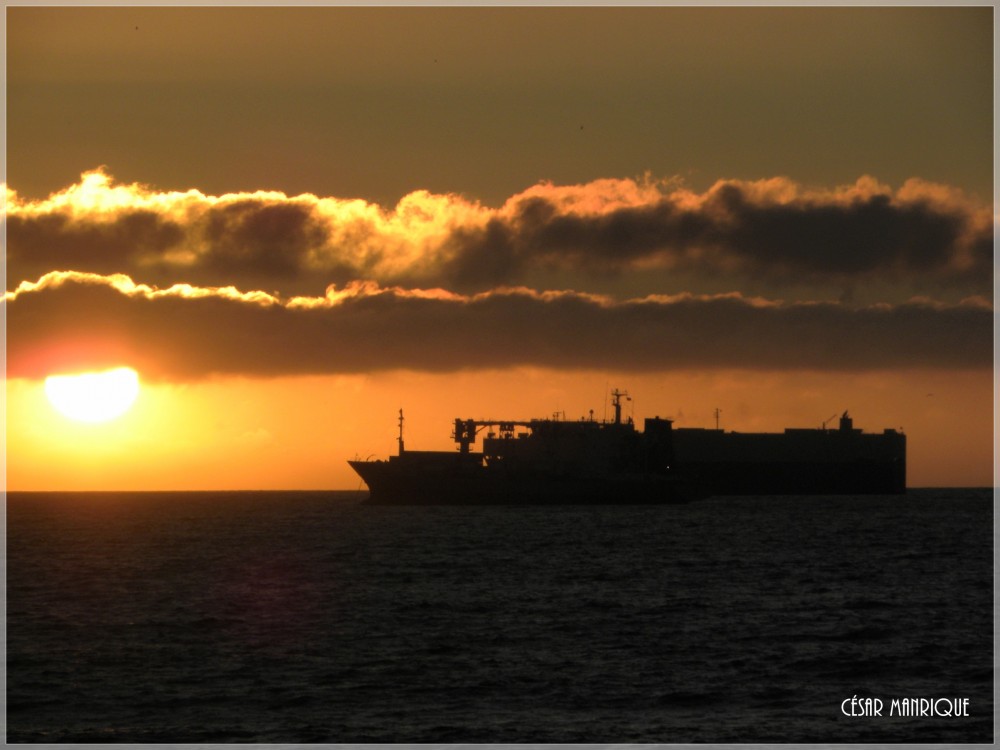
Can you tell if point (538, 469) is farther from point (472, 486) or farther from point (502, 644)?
point (502, 644)

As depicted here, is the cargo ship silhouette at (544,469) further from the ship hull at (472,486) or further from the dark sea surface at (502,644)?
the dark sea surface at (502,644)

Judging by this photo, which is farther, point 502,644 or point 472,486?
point 472,486

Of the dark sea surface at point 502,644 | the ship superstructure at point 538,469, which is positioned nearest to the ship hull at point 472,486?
the ship superstructure at point 538,469

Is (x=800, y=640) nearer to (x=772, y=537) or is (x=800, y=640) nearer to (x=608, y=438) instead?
(x=772, y=537)

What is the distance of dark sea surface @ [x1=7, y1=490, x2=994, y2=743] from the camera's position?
31359mm

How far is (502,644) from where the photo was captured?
42750 mm

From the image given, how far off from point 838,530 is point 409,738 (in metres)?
82.5

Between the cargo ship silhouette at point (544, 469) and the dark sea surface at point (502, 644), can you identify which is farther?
the cargo ship silhouette at point (544, 469)

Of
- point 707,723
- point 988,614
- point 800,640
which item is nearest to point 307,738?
point 707,723

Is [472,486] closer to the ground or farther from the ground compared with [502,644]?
farther from the ground

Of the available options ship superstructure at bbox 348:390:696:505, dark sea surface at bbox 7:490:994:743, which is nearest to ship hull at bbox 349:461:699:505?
ship superstructure at bbox 348:390:696:505

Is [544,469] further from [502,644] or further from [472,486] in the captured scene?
[502,644]

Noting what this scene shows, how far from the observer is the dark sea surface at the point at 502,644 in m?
31.4

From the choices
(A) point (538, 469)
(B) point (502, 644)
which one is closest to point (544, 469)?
(A) point (538, 469)
